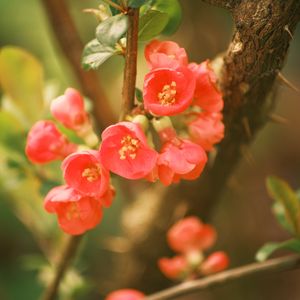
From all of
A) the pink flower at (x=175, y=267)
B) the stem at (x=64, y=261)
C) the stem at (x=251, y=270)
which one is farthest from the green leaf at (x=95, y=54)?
the pink flower at (x=175, y=267)

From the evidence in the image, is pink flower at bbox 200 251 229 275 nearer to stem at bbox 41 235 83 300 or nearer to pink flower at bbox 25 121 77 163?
stem at bbox 41 235 83 300

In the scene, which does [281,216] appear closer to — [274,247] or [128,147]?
[274,247]

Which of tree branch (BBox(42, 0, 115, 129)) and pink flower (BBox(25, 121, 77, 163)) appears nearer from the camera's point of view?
pink flower (BBox(25, 121, 77, 163))

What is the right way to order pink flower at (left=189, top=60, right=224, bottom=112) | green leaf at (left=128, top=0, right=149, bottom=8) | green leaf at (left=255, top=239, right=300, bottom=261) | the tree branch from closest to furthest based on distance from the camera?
green leaf at (left=128, top=0, right=149, bottom=8)
pink flower at (left=189, top=60, right=224, bottom=112)
green leaf at (left=255, top=239, right=300, bottom=261)
the tree branch

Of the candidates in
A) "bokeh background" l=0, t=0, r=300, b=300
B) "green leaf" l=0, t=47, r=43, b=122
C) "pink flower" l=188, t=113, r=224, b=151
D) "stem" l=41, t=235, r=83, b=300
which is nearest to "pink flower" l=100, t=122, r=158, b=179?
"pink flower" l=188, t=113, r=224, b=151

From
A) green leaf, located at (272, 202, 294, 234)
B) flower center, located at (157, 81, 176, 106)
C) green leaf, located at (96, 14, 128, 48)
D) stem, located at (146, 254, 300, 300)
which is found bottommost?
stem, located at (146, 254, 300, 300)

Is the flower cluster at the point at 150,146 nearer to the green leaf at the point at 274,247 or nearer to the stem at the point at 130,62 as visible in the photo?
the stem at the point at 130,62

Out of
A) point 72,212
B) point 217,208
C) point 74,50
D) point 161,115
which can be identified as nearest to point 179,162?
point 161,115

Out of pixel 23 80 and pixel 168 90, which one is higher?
pixel 168 90
